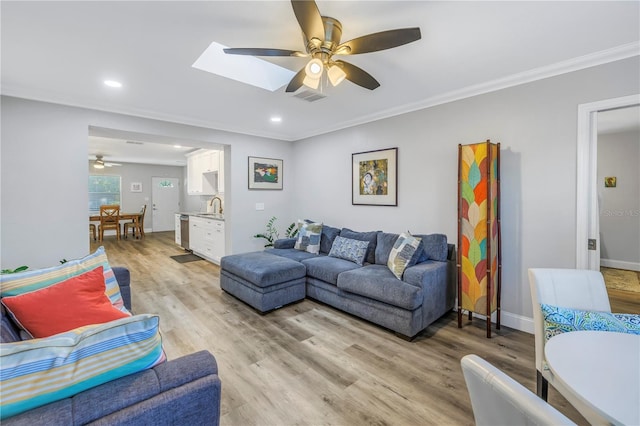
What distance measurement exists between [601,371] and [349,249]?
2679 millimetres

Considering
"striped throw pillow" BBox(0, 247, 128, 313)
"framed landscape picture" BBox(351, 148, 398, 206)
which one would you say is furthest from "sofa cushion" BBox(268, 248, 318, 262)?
"striped throw pillow" BBox(0, 247, 128, 313)

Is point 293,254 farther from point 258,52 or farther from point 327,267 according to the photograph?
point 258,52

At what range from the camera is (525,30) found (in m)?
1.96

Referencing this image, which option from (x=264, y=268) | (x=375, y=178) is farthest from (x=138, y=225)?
(x=375, y=178)

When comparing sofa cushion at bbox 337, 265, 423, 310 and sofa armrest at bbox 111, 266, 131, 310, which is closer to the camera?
sofa armrest at bbox 111, 266, 131, 310

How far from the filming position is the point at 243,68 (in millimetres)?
2781

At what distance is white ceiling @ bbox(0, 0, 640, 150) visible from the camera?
68.6 inches

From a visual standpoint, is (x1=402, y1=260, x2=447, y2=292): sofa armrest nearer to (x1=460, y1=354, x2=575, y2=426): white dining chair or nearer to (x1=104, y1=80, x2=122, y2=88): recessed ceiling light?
(x1=460, y1=354, x2=575, y2=426): white dining chair

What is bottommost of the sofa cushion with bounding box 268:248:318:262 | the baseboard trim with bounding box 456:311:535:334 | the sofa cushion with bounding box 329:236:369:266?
the baseboard trim with bounding box 456:311:535:334

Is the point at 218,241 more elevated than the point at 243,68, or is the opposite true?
the point at 243,68

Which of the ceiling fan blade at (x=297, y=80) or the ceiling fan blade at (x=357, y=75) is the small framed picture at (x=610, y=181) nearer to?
the ceiling fan blade at (x=357, y=75)

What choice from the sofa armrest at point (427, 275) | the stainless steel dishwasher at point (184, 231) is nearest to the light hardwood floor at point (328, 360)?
the sofa armrest at point (427, 275)

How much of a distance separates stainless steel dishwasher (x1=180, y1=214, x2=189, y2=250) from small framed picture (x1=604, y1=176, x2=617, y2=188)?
24.8ft

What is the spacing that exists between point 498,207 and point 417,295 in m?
1.16
